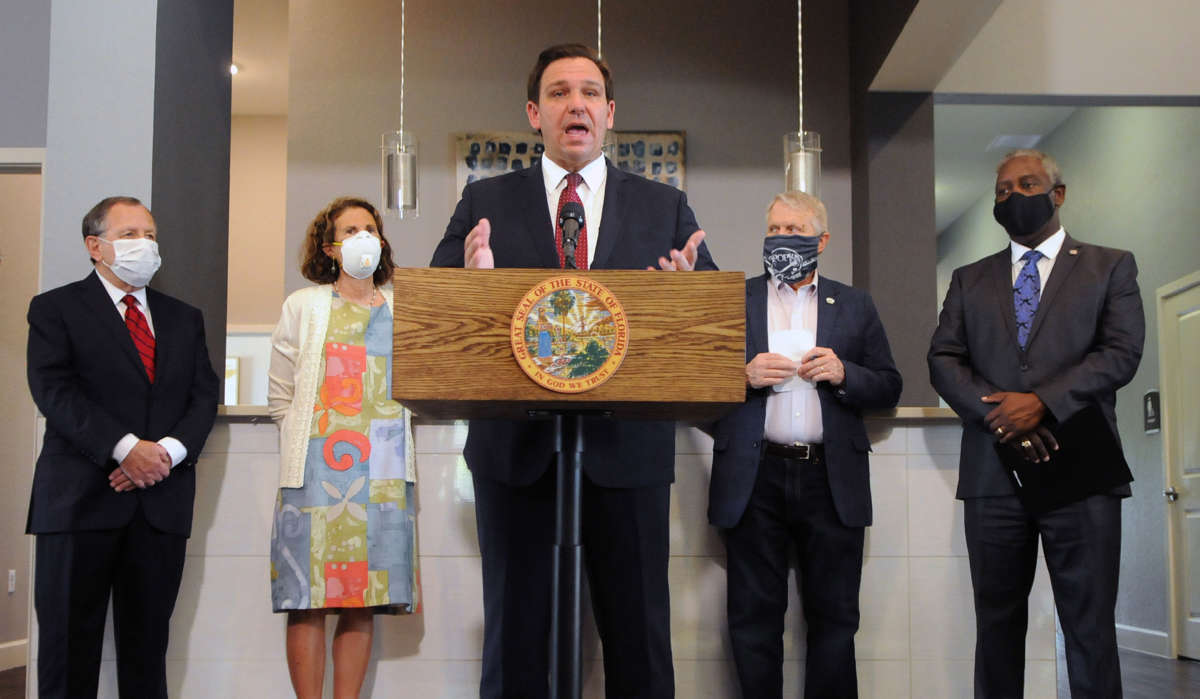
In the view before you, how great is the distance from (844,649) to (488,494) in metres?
1.32

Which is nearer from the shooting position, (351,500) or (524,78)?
(351,500)

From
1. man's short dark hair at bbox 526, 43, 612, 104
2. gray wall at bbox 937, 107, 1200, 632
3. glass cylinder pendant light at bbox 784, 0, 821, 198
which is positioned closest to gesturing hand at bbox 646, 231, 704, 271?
man's short dark hair at bbox 526, 43, 612, 104

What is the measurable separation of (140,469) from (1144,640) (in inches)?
236

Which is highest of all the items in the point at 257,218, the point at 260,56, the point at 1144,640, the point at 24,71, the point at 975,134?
the point at 260,56

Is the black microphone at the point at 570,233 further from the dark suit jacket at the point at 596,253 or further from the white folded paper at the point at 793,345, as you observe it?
the white folded paper at the point at 793,345

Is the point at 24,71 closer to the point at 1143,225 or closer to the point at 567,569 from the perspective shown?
the point at 567,569

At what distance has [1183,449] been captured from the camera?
252 inches

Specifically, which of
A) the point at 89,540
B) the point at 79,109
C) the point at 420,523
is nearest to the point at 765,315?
the point at 420,523

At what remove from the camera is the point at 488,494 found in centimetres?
216

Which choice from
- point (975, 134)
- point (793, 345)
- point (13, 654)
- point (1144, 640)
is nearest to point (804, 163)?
point (793, 345)

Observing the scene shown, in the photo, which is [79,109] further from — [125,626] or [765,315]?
[765,315]

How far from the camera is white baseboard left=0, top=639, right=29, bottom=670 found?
18.2 feet

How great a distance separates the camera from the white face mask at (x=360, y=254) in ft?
10.5

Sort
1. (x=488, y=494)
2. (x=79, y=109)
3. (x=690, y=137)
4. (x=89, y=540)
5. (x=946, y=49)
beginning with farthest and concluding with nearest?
(x=690, y=137) < (x=946, y=49) < (x=79, y=109) < (x=89, y=540) < (x=488, y=494)
